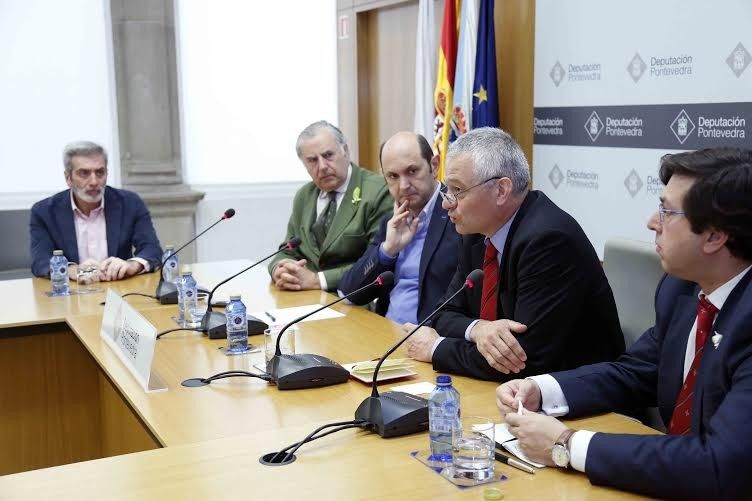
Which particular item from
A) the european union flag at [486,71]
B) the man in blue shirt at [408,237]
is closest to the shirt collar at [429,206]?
the man in blue shirt at [408,237]

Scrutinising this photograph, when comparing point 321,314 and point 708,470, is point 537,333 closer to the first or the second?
point 708,470

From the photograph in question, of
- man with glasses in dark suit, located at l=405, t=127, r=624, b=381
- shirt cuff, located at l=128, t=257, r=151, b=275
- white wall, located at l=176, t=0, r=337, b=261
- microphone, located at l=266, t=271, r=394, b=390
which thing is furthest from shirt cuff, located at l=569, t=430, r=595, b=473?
white wall, located at l=176, t=0, r=337, b=261

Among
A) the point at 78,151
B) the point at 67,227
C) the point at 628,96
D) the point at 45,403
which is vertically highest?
the point at 628,96

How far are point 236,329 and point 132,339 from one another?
0.34 metres

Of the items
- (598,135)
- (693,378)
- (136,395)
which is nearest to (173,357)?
(136,395)

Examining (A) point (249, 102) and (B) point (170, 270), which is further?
(A) point (249, 102)

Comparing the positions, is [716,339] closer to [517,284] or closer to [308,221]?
[517,284]

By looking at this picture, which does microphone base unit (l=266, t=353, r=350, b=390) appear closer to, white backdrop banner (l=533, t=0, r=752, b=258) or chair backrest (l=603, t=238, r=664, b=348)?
chair backrest (l=603, t=238, r=664, b=348)

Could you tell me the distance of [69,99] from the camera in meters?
5.98

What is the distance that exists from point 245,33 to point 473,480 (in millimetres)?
5450

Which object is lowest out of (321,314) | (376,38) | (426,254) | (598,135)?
(321,314)

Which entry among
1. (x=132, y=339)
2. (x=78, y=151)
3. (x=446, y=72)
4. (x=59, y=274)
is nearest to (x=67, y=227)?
(x=78, y=151)

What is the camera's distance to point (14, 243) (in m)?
4.91

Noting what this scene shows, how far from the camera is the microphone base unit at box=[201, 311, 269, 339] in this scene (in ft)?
9.28
